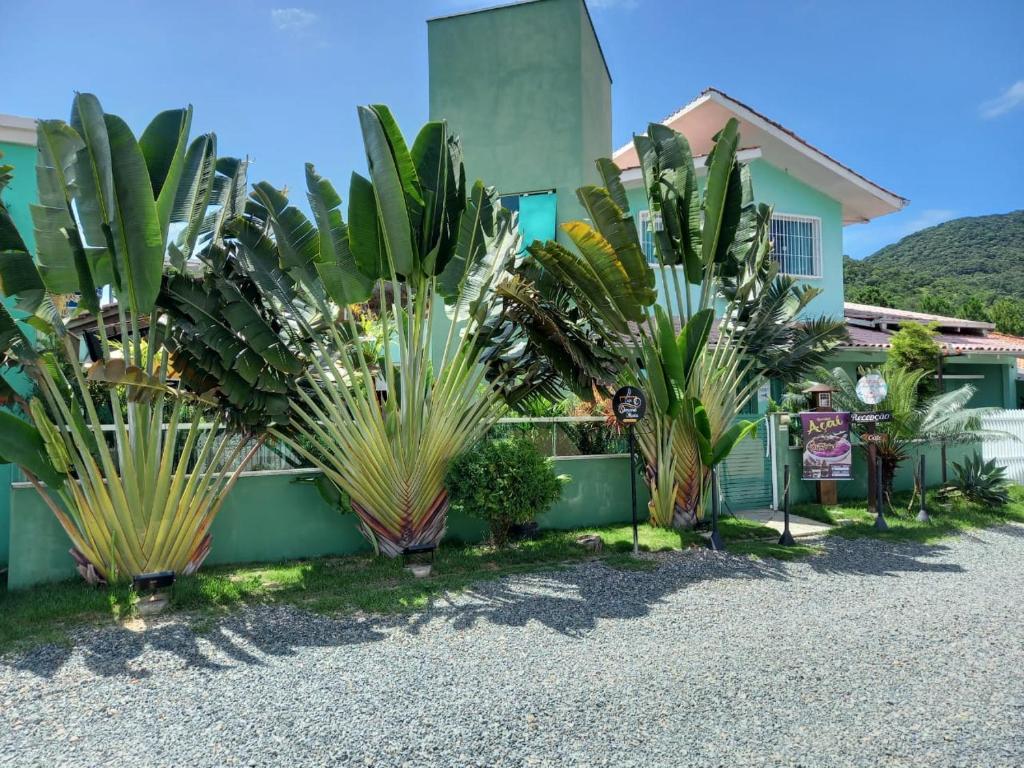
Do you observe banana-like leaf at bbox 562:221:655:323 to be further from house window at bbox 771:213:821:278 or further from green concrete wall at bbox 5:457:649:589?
house window at bbox 771:213:821:278

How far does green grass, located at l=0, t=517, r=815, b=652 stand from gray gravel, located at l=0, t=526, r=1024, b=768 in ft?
1.48

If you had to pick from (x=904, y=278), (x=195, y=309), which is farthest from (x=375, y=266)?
(x=904, y=278)

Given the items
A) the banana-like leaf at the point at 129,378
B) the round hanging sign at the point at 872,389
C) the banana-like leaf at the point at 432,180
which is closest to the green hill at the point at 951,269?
the round hanging sign at the point at 872,389

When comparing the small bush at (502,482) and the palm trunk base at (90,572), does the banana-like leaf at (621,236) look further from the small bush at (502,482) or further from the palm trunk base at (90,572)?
the palm trunk base at (90,572)

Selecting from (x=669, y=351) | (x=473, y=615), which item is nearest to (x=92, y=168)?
(x=473, y=615)

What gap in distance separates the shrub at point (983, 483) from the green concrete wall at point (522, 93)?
933 cm

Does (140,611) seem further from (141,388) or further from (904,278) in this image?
(904,278)

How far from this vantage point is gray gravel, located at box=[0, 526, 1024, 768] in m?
4.28

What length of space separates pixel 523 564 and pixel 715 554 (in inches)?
109

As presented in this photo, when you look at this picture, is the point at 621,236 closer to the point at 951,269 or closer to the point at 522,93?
the point at 522,93

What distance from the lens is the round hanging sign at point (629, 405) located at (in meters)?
9.82

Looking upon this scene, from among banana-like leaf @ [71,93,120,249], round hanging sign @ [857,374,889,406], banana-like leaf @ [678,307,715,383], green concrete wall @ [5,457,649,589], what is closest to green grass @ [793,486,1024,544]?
round hanging sign @ [857,374,889,406]

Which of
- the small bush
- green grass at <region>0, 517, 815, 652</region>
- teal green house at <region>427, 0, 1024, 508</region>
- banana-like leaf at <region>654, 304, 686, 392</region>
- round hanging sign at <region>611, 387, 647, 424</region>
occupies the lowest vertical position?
green grass at <region>0, 517, 815, 652</region>

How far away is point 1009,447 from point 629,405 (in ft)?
37.2
